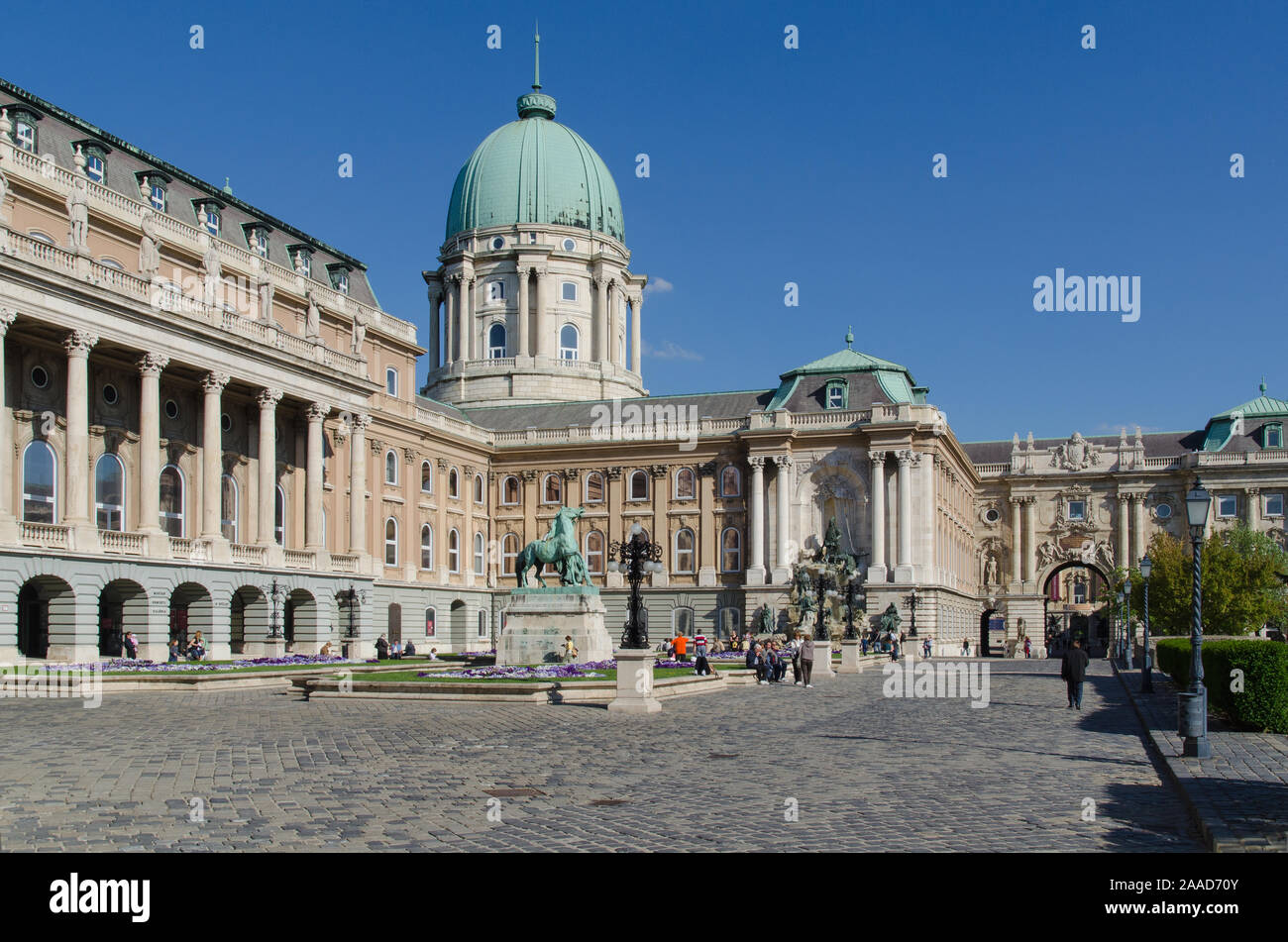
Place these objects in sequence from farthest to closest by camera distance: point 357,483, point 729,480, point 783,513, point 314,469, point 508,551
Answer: point 508,551
point 729,480
point 783,513
point 357,483
point 314,469

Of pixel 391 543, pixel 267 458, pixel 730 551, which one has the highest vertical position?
pixel 267 458

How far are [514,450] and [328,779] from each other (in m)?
72.1

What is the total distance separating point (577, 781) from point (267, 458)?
1656 inches

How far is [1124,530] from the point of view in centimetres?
10125

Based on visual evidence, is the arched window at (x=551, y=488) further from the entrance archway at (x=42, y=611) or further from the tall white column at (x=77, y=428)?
the entrance archway at (x=42, y=611)

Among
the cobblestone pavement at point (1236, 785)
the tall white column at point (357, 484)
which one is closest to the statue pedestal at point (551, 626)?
the tall white column at point (357, 484)

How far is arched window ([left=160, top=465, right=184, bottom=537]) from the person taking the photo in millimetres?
52719

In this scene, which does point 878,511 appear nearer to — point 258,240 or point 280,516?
point 280,516

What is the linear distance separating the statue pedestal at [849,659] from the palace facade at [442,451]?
2257 cm

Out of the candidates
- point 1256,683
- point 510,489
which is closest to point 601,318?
point 510,489

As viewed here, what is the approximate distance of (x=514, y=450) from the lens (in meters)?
88.3

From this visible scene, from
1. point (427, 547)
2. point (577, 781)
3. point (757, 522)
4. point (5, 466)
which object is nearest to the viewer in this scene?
point (577, 781)

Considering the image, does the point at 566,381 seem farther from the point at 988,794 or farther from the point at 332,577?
the point at 988,794

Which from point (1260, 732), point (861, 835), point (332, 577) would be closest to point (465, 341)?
point (332, 577)
